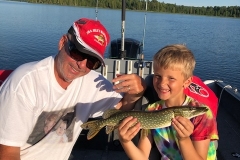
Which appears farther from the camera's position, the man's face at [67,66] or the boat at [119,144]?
the boat at [119,144]

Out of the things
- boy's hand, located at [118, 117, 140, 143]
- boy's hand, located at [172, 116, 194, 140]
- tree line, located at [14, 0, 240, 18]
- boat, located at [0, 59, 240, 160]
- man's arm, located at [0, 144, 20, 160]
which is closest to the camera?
man's arm, located at [0, 144, 20, 160]

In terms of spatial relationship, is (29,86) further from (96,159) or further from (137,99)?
(96,159)

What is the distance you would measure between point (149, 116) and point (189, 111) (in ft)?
0.96

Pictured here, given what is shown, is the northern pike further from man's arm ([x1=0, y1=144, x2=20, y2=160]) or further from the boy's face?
man's arm ([x1=0, y1=144, x2=20, y2=160])

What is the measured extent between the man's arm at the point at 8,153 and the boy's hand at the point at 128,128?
0.73 m

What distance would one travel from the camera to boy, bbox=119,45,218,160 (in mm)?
2041

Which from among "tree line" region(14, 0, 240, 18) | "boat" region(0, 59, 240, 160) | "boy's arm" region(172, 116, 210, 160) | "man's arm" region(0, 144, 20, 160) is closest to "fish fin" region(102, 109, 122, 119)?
"boy's arm" region(172, 116, 210, 160)

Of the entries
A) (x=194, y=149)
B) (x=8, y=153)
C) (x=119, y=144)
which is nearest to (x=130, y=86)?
(x=194, y=149)

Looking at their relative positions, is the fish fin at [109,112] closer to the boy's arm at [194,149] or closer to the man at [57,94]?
the man at [57,94]

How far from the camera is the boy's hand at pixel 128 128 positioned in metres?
2.11

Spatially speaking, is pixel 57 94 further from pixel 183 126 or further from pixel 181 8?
pixel 181 8

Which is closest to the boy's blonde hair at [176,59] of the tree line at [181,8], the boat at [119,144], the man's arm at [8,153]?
the man's arm at [8,153]

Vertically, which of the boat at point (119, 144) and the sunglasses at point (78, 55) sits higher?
the sunglasses at point (78, 55)

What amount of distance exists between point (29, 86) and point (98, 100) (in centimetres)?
64
